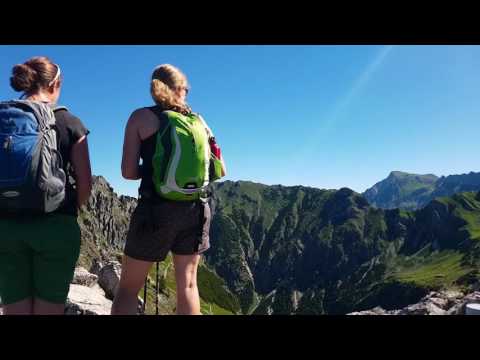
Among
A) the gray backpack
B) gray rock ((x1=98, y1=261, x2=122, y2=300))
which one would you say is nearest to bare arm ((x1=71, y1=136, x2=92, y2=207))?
the gray backpack

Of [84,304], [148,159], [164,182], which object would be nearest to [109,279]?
[84,304]

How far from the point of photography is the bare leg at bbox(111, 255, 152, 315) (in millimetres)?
5344

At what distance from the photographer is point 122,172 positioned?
530 cm

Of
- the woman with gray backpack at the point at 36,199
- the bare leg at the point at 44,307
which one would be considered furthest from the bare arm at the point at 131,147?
the bare leg at the point at 44,307

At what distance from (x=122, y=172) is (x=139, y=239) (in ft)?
3.09

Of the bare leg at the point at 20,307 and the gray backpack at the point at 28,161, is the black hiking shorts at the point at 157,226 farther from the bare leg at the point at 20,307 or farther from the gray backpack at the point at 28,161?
the bare leg at the point at 20,307

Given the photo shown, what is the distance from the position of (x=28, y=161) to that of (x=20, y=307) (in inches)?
70.9

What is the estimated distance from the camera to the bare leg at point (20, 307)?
471 centimetres

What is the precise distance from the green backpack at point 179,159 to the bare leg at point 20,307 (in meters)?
2.07
